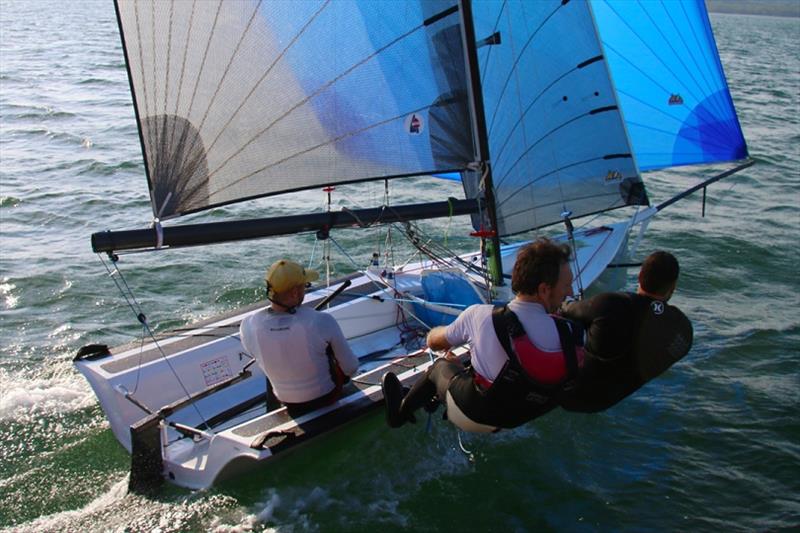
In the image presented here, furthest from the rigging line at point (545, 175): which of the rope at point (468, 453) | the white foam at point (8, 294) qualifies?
the white foam at point (8, 294)

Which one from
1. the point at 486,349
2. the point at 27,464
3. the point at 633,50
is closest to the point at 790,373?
the point at 633,50

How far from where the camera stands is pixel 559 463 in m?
4.79

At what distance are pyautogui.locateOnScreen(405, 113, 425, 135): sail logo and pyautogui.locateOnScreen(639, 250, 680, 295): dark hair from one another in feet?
5.87

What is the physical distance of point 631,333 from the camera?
12.8 feet

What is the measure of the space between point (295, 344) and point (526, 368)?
118cm

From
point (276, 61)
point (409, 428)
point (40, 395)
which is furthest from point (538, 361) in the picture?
point (40, 395)

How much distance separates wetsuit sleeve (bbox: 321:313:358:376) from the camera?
3928 millimetres

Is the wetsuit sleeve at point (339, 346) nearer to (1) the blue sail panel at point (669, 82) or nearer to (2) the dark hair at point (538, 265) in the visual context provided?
(2) the dark hair at point (538, 265)

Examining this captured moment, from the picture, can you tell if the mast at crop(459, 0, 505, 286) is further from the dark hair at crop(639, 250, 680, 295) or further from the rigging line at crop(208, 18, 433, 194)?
the dark hair at crop(639, 250, 680, 295)

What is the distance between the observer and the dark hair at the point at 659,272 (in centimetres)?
379

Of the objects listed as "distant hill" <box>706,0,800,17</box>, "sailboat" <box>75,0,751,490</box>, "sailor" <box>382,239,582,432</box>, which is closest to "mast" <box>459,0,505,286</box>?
"sailboat" <box>75,0,751,490</box>

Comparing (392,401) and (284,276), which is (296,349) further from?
(392,401)

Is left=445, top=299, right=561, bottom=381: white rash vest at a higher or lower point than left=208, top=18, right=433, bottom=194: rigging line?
lower

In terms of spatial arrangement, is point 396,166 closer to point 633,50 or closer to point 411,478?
point 411,478
